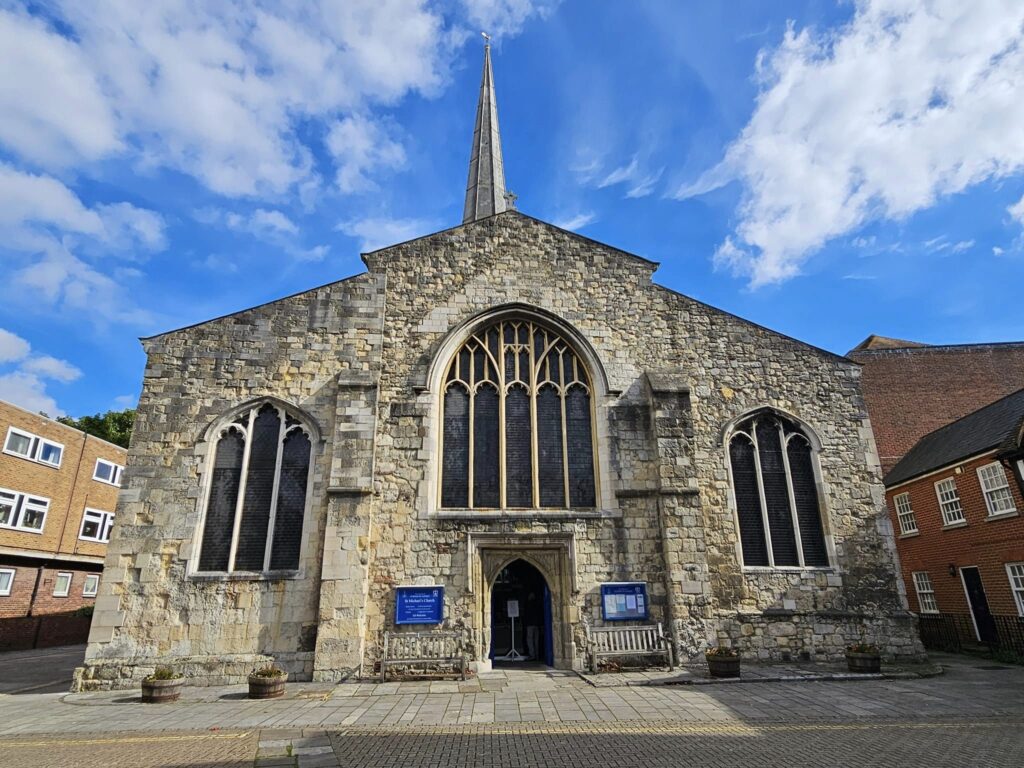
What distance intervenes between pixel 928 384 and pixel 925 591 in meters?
10.4

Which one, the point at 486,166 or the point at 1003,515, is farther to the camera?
the point at 486,166

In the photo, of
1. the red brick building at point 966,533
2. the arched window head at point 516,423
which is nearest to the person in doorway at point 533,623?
the arched window head at point 516,423

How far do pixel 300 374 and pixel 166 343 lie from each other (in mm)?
3274

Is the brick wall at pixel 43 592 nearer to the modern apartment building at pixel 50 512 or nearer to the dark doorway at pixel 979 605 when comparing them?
the modern apartment building at pixel 50 512

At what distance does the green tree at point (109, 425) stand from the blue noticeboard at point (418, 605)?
97.0 feet

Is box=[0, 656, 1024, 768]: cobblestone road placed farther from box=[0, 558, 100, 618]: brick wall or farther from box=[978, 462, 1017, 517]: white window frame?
box=[0, 558, 100, 618]: brick wall

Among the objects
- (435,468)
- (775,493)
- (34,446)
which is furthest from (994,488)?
(34,446)

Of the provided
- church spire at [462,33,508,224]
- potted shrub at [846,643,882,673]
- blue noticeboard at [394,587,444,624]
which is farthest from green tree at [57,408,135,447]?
potted shrub at [846,643,882,673]

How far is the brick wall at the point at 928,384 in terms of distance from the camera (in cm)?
2492

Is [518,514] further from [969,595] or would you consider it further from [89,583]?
[89,583]

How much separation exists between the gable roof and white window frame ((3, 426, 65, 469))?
30.0 metres

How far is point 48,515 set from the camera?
73.3ft

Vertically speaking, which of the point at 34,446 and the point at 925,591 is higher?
the point at 34,446

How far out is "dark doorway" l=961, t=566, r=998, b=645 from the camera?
53.3ft
